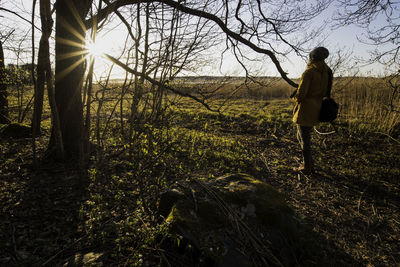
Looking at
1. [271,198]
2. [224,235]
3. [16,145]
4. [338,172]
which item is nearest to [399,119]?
[338,172]

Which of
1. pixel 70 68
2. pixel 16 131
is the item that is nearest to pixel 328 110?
pixel 70 68

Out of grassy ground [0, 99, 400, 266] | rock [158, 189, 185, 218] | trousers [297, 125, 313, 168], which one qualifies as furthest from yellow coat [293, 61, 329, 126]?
rock [158, 189, 185, 218]

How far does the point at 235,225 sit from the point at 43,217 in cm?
214

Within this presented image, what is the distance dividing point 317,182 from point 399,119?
3.72 metres

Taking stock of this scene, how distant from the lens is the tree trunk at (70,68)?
3.70 meters

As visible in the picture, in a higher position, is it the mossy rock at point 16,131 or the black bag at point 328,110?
the black bag at point 328,110

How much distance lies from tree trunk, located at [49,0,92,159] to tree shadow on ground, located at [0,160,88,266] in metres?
0.69

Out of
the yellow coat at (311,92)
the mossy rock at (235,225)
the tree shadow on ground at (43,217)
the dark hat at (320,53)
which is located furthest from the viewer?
the yellow coat at (311,92)

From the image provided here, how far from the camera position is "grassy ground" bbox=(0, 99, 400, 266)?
1927 millimetres

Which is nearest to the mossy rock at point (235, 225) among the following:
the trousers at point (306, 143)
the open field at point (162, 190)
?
the open field at point (162, 190)

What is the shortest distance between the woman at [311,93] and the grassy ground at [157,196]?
2.34ft

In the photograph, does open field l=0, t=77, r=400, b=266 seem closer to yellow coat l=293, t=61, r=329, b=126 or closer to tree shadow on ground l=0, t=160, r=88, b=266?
tree shadow on ground l=0, t=160, r=88, b=266

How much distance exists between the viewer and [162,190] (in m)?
2.94

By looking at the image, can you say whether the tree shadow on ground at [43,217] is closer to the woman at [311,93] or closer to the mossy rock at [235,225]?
the mossy rock at [235,225]
